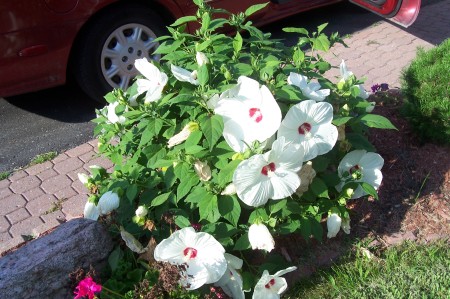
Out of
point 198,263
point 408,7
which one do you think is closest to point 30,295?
point 198,263

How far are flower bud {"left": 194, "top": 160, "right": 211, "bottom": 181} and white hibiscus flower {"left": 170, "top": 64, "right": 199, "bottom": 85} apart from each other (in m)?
0.41

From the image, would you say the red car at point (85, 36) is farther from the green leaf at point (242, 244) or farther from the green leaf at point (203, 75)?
the green leaf at point (242, 244)

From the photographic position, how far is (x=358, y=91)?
309 cm

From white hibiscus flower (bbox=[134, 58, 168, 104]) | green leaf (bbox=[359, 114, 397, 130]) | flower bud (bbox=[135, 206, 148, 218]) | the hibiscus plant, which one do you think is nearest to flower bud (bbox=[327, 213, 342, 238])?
the hibiscus plant

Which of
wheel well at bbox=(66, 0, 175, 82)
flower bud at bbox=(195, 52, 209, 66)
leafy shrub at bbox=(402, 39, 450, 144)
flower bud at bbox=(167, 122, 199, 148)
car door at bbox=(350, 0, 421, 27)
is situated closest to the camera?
flower bud at bbox=(167, 122, 199, 148)

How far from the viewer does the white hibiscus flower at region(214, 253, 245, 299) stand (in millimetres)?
2596

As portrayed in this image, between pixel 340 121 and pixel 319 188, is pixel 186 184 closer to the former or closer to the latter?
pixel 319 188

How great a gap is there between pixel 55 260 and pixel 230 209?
30.4 inches

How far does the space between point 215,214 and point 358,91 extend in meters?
1.13

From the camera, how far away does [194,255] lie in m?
2.48

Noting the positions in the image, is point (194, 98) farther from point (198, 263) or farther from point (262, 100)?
point (198, 263)

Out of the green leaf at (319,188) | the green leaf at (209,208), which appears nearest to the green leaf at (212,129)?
the green leaf at (209,208)

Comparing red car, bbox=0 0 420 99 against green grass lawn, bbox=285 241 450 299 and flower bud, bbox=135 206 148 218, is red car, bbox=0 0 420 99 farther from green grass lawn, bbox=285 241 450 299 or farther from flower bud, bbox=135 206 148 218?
green grass lawn, bbox=285 241 450 299

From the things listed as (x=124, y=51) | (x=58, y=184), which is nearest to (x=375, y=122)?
(x=58, y=184)
